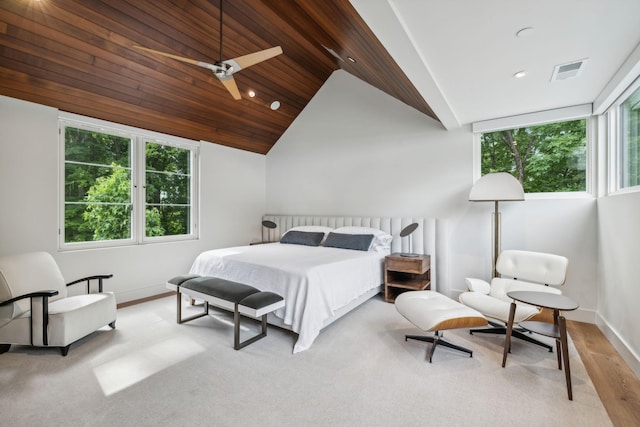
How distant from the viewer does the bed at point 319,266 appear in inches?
109

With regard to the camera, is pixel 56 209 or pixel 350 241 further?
pixel 350 241

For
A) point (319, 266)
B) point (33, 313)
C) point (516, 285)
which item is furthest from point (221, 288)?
point (516, 285)

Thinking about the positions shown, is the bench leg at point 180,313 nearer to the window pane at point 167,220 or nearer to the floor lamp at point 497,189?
the window pane at point 167,220

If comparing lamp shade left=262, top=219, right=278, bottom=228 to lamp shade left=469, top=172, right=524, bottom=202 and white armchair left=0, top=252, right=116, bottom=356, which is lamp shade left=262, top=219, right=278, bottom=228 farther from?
lamp shade left=469, top=172, right=524, bottom=202

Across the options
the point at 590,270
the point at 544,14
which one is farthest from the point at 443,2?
the point at 590,270

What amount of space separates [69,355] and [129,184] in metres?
2.44

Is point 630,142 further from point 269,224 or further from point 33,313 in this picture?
point 33,313

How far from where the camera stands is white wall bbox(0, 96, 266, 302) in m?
3.11

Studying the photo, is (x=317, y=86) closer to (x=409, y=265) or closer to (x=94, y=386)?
(x=409, y=265)

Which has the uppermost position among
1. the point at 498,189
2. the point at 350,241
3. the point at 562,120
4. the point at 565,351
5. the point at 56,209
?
the point at 562,120

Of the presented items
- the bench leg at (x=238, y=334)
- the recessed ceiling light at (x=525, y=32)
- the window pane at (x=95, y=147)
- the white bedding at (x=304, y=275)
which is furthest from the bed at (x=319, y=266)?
the recessed ceiling light at (x=525, y=32)

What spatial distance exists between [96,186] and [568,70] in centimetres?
549

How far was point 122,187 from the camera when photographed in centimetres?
412

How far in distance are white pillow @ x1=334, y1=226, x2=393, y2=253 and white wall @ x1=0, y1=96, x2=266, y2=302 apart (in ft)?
7.88
